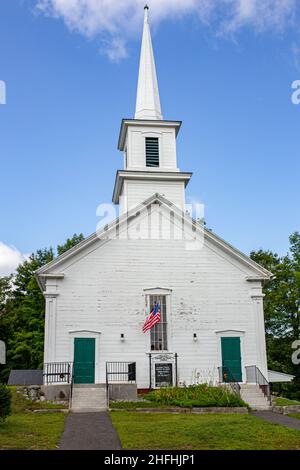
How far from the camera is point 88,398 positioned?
19125mm

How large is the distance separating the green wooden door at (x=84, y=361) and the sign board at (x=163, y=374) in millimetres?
2590

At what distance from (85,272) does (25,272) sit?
82.9ft

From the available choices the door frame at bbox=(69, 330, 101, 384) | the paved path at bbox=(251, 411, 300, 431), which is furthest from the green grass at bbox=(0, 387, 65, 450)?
the paved path at bbox=(251, 411, 300, 431)

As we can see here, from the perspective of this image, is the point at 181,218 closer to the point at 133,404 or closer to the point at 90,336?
the point at 90,336

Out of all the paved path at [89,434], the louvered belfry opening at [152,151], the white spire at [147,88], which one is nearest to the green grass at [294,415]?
the paved path at [89,434]

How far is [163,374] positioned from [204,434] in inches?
412

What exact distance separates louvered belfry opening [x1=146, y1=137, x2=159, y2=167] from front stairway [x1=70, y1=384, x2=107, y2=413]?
12.2 m

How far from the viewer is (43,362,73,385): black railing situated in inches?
822

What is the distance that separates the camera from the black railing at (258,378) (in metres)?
21.9

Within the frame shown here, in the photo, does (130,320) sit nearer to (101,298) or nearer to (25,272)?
(101,298)

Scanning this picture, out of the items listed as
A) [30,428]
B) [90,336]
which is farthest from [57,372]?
[30,428]

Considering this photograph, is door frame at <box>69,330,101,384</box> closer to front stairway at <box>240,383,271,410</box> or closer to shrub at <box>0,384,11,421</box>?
front stairway at <box>240,383,271,410</box>

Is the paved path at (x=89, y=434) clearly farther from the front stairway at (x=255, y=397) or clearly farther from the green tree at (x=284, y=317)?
the green tree at (x=284, y=317)

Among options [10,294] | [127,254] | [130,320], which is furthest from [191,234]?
[10,294]
